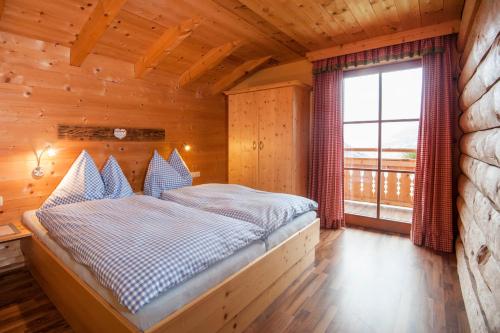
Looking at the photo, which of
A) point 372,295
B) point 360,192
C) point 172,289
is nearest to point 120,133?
point 172,289

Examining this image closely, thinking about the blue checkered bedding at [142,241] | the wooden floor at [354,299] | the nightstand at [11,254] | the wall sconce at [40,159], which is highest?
the wall sconce at [40,159]

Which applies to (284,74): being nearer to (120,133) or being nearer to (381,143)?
(381,143)

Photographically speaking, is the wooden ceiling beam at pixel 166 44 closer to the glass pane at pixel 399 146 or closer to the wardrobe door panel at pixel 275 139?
the wardrobe door panel at pixel 275 139

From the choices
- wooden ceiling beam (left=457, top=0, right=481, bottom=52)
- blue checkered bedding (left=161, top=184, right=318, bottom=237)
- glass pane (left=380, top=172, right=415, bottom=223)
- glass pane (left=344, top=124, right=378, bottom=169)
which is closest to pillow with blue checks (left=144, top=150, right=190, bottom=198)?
blue checkered bedding (left=161, top=184, right=318, bottom=237)

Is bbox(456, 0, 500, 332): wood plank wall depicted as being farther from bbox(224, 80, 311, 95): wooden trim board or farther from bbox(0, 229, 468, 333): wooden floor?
bbox(224, 80, 311, 95): wooden trim board

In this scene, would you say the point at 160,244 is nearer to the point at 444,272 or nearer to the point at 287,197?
the point at 287,197

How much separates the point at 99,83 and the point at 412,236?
4062mm

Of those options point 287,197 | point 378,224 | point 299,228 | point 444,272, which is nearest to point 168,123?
point 287,197

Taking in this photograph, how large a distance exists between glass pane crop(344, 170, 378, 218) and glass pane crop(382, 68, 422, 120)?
85 cm

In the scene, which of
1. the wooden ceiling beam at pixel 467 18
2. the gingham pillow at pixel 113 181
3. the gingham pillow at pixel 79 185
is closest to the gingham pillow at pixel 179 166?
the gingham pillow at pixel 113 181

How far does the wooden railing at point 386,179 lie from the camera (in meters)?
3.69

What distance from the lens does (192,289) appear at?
4.63 ft

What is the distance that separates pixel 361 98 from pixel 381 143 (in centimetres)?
68

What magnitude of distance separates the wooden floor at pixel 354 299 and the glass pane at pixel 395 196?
0.90 m
